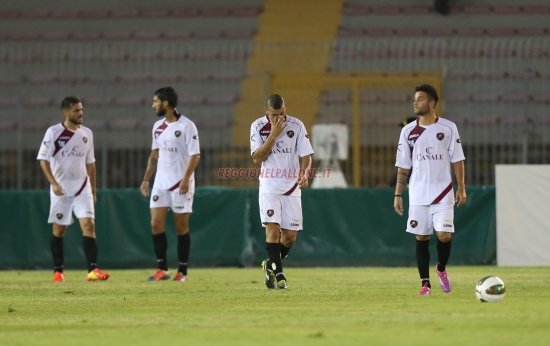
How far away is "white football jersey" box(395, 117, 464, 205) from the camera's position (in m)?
8.85

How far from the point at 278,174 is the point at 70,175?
358cm

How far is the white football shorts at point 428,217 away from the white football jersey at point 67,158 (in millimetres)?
4954

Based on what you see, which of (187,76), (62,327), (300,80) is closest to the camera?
(62,327)

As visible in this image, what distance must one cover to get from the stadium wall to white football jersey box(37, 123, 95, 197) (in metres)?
2.91

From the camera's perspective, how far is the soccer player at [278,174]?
9.80 metres

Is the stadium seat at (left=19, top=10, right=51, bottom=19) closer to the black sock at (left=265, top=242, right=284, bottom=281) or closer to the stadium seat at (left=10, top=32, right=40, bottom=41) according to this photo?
the stadium seat at (left=10, top=32, right=40, bottom=41)

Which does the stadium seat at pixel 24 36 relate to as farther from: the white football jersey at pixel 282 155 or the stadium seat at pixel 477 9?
the white football jersey at pixel 282 155

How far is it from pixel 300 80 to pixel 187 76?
Result: 3.29m

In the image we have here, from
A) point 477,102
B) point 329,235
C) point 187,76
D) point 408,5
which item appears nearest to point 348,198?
point 329,235

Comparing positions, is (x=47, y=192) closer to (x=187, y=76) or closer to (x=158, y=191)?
(x=158, y=191)

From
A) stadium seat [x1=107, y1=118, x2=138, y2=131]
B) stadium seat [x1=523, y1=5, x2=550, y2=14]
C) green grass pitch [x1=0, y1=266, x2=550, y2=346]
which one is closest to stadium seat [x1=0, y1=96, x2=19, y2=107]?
stadium seat [x1=107, y1=118, x2=138, y2=131]

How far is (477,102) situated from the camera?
19.1m

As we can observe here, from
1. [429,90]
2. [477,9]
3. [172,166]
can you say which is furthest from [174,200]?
[477,9]

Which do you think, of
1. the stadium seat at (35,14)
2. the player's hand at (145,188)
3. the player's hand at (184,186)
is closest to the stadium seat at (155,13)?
the stadium seat at (35,14)
